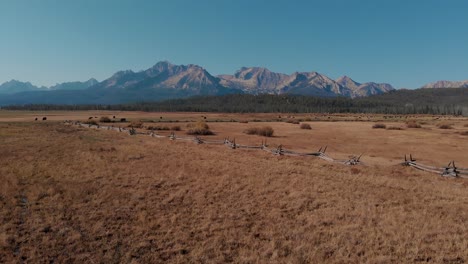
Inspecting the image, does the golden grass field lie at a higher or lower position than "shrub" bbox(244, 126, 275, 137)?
lower

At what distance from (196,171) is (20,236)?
35.0 feet

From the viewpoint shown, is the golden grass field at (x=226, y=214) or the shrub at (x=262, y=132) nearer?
the golden grass field at (x=226, y=214)

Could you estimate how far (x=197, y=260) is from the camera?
834 centimetres

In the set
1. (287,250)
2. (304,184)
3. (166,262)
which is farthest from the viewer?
(304,184)

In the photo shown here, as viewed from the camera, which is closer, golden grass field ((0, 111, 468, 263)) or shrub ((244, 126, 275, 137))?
golden grass field ((0, 111, 468, 263))

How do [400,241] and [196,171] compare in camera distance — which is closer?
[400,241]

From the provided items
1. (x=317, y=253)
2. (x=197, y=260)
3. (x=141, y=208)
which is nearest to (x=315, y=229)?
(x=317, y=253)

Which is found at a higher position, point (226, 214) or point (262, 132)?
point (262, 132)

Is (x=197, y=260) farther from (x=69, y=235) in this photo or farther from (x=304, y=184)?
(x=304, y=184)

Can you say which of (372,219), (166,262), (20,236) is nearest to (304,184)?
(372,219)

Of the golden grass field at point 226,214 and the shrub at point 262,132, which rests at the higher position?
the shrub at point 262,132

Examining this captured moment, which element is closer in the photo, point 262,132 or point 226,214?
point 226,214

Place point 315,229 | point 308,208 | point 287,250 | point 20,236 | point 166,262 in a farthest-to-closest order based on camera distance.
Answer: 1. point 308,208
2. point 315,229
3. point 20,236
4. point 287,250
5. point 166,262

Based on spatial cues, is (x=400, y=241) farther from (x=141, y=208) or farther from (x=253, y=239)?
(x=141, y=208)
